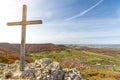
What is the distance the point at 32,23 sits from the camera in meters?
16.0

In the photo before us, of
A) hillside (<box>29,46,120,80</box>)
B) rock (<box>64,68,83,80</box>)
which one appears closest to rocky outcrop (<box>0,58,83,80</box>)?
rock (<box>64,68,83,80</box>)

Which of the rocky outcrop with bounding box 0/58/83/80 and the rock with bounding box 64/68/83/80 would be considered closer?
the rocky outcrop with bounding box 0/58/83/80

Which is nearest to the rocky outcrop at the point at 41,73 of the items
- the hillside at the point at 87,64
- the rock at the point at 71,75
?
the rock at the point at 71,75

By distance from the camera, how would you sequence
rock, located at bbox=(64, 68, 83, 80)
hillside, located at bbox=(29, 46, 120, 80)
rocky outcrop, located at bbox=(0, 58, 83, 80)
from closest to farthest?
1. rocky outcrop, located at bbox=(0, 58, 83, 80)
2. rock, located at bbox=(64, 68, 83, 80)
3. hillside, located at bbox=(29, 46, 120, 80)

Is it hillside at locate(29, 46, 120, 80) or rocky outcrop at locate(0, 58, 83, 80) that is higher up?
rocky outcrop at locate(0, 58, 83, 80)

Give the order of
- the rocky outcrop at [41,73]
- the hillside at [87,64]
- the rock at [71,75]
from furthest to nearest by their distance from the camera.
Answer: the hillside at [87,64], the rock at [71,75], the rocky outcrop at [41,73]

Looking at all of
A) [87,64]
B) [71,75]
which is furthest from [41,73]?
[87,64]

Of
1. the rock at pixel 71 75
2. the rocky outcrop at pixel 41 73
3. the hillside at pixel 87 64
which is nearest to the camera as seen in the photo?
the rocky outcrop at pixel 41 73

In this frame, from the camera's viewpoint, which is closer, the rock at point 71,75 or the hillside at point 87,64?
the rock at point 71,75

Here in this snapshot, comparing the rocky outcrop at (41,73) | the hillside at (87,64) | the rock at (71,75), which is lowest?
the hillside at (87,64)

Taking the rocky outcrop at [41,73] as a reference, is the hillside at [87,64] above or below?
below

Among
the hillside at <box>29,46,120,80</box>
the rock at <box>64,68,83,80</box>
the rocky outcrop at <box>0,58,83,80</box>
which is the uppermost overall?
the rocky outcrop at <box>0,58,83,80</box>

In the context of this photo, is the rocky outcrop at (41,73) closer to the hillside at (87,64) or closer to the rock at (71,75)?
the rock at (71,75)

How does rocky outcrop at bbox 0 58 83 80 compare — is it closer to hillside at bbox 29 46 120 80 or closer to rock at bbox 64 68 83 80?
rock at bbox 64 68 83 80
